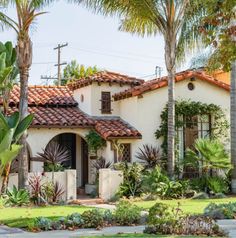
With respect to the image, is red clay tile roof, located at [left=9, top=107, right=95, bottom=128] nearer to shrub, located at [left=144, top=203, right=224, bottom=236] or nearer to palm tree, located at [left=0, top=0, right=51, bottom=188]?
palm tree, located at [left=0, top=0, right=51, bottom=188]

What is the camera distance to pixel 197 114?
1049 inches

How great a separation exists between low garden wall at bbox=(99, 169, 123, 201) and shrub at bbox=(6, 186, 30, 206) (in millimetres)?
3644

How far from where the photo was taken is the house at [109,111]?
81.8 feet

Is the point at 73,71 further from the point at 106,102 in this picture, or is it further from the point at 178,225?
the point at 178,225

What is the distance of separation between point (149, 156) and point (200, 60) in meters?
6.03

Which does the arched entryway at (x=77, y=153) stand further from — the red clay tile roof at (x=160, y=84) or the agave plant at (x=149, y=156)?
the agave plant at (x=149, y=156)

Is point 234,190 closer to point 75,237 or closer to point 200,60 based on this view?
point 200,60

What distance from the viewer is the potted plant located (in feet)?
82.5

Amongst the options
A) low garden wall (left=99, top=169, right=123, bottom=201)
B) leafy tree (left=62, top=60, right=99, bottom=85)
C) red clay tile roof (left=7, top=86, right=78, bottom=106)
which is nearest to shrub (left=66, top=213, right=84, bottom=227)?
low garden wall (left=99, top=169, right=123, bottom=201)

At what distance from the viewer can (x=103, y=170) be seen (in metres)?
22.8

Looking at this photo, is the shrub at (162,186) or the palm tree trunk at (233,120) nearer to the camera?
the shrub at (162,186)

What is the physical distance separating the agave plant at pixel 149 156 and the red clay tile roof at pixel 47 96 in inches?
204

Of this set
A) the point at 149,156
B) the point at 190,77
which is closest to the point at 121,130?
the point at 149,156

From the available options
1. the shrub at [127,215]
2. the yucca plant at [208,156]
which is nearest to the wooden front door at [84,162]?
the yucca plant at [208,156]
